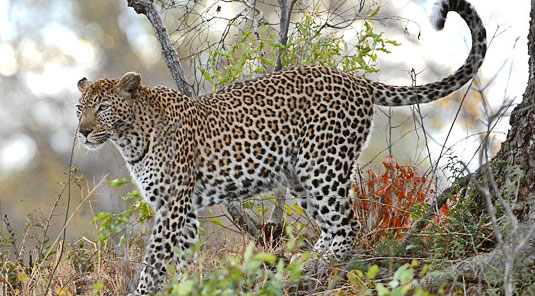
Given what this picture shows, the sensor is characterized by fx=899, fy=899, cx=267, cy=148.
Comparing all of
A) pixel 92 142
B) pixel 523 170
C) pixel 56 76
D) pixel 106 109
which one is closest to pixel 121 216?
pixel 92 142

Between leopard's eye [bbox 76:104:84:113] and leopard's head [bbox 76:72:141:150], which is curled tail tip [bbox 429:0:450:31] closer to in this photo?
leopard's head [bbox 76:72:141:150]

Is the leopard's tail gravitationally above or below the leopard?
above

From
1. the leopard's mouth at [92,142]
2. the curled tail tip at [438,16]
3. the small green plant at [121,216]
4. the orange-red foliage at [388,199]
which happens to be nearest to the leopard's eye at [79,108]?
the leopard's mouth at [92,142]

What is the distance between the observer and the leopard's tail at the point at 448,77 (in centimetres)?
741

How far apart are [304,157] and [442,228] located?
4.95ft

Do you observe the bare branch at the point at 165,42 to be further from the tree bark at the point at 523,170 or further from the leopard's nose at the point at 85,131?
the tree bark at the point at 523,170

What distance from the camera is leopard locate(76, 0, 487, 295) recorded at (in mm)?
7734

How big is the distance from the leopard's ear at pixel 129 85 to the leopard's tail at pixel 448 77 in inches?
84.3

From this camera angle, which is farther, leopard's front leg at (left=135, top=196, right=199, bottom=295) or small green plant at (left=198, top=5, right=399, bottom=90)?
small green plant at (left=198, top=5, right=399, bottom=90)

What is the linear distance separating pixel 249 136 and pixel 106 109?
1305 millimetres

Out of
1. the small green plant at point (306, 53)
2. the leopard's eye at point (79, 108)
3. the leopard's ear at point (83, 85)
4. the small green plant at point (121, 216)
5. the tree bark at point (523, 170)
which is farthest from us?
the small green plant at point (306, 53)

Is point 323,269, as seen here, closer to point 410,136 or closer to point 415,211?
point 415,211

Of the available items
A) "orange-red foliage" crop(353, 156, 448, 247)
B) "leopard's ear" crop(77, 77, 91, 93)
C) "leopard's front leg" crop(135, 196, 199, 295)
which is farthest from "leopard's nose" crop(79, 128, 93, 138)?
"orange-red foliage" crop(353, 156, 448, 247)

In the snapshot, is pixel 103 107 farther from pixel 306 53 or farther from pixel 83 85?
pixel 306 53
